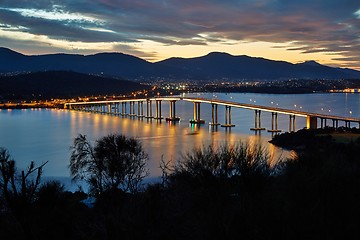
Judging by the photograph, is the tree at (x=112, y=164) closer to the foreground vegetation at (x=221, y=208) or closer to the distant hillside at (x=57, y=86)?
the foreground vegetation at (x=221, y=208)

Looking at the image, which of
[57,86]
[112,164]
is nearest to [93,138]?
[112,164]

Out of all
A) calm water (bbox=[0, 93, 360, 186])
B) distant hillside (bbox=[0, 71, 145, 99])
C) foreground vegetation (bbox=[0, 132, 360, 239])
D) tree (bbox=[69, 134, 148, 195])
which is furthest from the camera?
distant hillside (bbox=[0, 71, 145, 99])

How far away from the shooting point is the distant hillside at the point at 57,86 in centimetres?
5872

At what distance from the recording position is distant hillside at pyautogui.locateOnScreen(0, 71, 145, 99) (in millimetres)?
58719

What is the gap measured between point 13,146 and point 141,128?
876 cm

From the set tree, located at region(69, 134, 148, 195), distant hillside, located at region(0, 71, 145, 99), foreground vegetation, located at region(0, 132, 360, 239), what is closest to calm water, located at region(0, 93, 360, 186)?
tree, located at region(69, 134, 148, 195)

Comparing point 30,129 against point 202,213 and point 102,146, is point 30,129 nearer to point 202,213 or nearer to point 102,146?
point 102,146

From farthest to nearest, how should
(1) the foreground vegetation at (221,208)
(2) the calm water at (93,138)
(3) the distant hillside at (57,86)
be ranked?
1. (3) the distant hillside at (57,86)
2. (2) the calm water at (93,138)
3. (1) the foreground vegetation at (221,208)

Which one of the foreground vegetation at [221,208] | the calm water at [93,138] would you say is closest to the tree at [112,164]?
the foreground vegetation at [221,208]

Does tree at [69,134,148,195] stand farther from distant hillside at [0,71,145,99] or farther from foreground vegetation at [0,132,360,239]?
distant hillside at [0,71,145,99]

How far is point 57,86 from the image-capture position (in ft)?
215

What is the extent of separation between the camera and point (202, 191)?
4312 millimetres

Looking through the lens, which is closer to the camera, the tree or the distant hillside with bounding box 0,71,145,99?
the tree

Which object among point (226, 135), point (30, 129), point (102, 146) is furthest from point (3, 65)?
point (102, 146)
